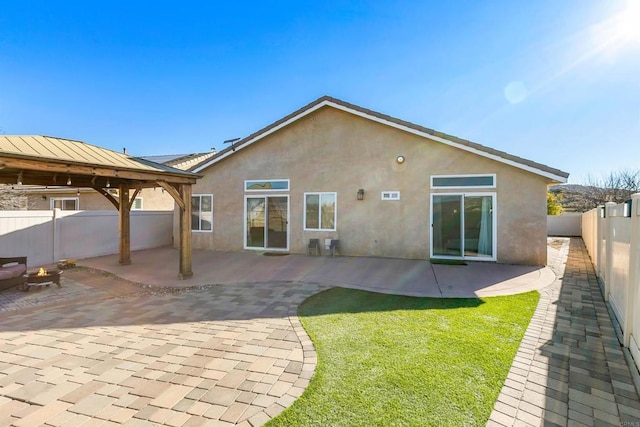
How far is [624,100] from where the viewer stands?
43.9 feet

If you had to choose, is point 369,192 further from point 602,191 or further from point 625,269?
point 602,191

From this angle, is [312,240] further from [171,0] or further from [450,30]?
[171,0]

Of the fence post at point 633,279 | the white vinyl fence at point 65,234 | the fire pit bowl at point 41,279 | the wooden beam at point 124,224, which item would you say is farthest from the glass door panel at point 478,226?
the white vinyl fence at point 65,234

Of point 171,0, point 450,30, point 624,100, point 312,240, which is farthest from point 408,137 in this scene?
point 624,100

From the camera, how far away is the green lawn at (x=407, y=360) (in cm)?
264

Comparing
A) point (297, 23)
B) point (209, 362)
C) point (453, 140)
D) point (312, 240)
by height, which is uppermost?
point (297, 23)

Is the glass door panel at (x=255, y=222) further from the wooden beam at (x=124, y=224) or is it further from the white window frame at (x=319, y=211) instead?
the wooden beam at (x=124, y=224)

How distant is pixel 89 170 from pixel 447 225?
11.0 m

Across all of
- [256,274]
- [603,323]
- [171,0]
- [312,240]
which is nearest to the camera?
[603,323]

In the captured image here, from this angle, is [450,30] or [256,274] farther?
[450,30]

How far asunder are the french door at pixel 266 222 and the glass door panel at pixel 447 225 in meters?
6.06

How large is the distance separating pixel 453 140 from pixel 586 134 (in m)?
15.9

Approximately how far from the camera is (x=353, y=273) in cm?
874

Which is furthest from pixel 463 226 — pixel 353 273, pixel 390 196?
pixel 353 273
